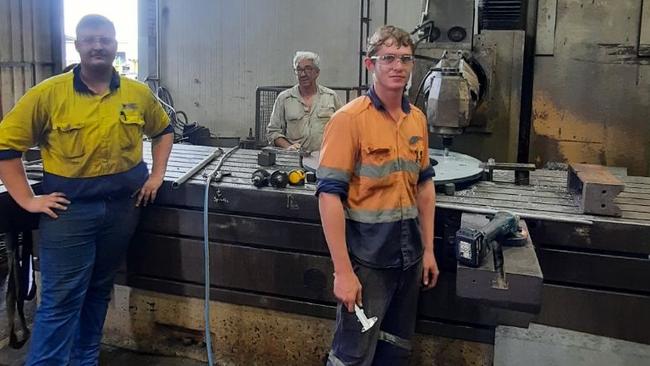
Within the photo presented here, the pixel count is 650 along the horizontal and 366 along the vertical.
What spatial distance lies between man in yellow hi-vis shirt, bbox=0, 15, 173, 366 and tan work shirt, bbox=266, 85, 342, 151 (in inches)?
42.1

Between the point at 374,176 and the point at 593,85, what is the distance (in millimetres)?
1730

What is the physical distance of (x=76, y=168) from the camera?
1.65 metres

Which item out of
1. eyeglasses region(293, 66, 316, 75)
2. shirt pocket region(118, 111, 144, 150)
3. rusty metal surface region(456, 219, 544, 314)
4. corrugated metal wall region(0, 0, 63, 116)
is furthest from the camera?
corrugated metal wall region(0, 0, 63, 116)

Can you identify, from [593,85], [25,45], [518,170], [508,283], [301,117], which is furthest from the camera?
[25,45]

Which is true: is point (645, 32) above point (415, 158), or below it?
above

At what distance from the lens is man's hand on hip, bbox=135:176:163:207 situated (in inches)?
72.7

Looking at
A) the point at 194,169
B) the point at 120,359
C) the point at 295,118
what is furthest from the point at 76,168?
the point at 295,118

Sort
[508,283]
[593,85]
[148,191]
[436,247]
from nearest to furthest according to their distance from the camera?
1. [508,283]
2. [436,247]
3. [148,191]
4. [593,85]

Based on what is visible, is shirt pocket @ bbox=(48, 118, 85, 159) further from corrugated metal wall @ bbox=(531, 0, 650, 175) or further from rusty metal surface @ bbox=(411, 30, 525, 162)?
corrugated metal wall @ bbox=(531, 0, 650, 175)

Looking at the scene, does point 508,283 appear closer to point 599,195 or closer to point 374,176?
point 374,176

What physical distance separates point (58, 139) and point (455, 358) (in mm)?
1353

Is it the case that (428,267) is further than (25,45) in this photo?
No

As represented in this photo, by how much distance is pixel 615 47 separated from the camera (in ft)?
8.42

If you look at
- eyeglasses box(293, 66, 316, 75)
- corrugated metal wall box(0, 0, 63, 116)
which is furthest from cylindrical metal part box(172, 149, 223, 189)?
corrugated metal wall box(0, 0, 63, 116)
